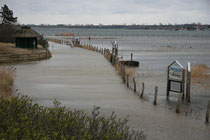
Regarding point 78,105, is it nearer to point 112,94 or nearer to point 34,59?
point 112,94

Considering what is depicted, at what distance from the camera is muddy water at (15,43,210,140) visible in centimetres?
1209

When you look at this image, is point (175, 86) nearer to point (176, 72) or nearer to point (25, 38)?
point (176, 72)

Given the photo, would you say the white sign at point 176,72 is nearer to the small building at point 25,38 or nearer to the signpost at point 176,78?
the signpost at point 176,78

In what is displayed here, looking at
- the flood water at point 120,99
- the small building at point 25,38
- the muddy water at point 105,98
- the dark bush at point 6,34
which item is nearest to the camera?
the muddy water at point 105,98

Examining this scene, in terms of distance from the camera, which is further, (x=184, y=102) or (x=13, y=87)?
(x=13, y=87)

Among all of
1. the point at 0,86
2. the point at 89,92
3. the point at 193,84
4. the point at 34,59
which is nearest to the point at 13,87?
the point at 0,86

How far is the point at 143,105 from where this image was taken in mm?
15969

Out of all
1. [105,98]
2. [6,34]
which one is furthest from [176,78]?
[6,34]

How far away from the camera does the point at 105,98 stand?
17203 millimetres

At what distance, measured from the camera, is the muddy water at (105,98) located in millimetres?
12087

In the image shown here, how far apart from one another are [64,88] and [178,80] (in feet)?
23.8

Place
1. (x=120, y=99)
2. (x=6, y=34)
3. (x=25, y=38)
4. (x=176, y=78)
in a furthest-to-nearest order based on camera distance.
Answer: (x=6, y=34), (x=25, y=38), (x=176, y=78), (x=120, y=99)

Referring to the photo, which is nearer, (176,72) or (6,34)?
(176,72)

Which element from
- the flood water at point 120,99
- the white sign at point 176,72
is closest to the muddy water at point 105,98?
the flood water at point 120,99
